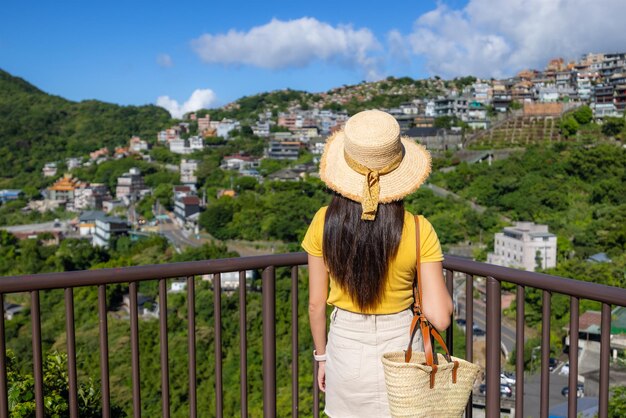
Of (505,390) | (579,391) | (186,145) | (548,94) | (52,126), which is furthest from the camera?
(52,126)

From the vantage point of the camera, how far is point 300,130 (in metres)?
60.7

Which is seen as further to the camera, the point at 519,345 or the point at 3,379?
the point at 519,345

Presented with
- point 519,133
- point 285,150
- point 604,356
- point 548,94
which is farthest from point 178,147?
point 604,356

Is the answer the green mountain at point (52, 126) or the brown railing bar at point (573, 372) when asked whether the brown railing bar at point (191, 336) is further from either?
the green mountain at point (52, 126)

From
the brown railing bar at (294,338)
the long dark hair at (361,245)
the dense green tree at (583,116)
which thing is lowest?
the brown railing bar at (294,338)

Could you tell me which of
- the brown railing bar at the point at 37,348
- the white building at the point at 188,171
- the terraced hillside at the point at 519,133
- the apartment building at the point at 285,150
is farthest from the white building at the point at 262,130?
the brown railing bar at the point at 37,348

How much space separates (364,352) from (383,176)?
359 mm

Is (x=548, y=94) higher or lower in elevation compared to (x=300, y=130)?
higher

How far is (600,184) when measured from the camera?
2822 centimetres

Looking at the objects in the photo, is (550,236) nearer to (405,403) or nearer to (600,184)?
(600,184)

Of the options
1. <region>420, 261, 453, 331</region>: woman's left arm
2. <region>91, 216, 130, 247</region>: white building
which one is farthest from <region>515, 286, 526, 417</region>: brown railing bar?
<region>91, 216, 130, 247</region>: white building

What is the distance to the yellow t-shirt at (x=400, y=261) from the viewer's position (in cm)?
123

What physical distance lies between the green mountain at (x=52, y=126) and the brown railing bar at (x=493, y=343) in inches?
2323

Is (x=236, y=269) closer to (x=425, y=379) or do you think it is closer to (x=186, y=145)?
(x=425, y=379)
